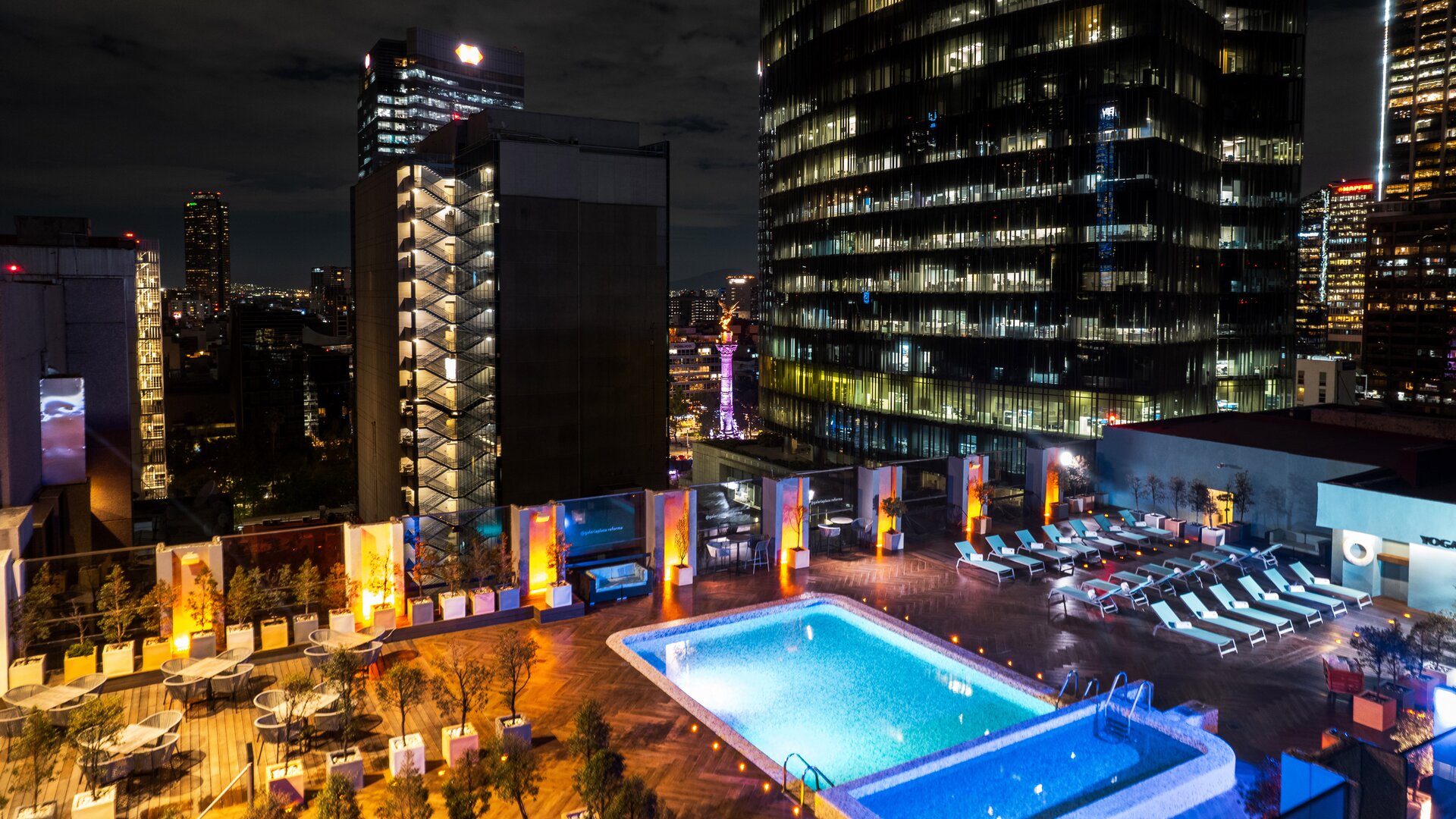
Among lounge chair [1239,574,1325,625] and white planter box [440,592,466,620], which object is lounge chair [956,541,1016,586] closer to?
lounge chair [1239,574,1325,625]

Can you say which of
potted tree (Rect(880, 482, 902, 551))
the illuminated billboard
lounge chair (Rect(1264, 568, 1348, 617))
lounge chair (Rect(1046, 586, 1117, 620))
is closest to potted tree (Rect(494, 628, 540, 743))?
lounge chair (Rect(1046, 586, 1117, 620))

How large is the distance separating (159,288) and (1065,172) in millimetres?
53343

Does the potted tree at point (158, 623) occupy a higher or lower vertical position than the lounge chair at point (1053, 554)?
higher

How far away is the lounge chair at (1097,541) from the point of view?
64.6 feet

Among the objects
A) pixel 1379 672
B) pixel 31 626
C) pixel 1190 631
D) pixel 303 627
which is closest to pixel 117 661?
pixel 31 626

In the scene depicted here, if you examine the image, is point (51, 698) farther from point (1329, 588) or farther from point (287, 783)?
point (1329, 588)

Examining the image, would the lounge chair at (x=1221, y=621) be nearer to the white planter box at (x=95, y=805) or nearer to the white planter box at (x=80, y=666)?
the white planter box at (x=95, y=805)

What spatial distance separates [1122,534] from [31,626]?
20719mm

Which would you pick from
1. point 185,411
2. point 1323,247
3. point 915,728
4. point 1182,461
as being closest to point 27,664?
point 915,728

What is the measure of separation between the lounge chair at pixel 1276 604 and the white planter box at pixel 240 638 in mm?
17072

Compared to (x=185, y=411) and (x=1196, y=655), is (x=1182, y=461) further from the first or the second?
(x=185, y=411)

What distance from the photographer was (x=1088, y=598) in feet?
52.1

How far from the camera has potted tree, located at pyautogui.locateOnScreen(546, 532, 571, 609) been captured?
15398 millimetres

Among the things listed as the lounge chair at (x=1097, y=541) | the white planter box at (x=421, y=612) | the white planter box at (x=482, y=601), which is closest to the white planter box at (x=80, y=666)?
the white planter box at (x=421, y=612)
